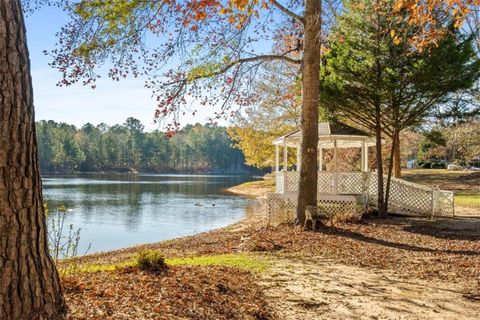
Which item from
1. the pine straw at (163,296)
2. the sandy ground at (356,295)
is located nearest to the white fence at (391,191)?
the sandy ground at (356,295)

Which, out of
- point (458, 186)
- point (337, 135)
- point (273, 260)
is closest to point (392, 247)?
point (273, 260)

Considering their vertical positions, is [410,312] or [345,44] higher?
[345,44]

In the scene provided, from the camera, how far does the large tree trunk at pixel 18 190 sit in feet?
8.93

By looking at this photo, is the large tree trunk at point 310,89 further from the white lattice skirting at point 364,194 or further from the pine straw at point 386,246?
the white lattice skirting at point 364,194

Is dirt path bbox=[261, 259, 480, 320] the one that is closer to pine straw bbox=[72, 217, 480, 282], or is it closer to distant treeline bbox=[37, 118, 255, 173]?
pine straw bbox=[72, 217, 480, 282]

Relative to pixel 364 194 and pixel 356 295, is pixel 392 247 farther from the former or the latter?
pixel 364 194

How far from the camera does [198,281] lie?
4.93m

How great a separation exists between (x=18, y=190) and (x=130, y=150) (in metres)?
112

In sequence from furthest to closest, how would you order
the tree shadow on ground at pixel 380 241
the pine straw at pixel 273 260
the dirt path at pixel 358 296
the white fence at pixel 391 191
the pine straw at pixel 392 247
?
the white fence at pixel 391 191, the tree shadow on ground at pixel 380 241, the pine straw at pixel 392 247, the dirt path at pixel 358 296, the pine straw at pixel 273 260

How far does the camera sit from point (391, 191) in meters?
16.1

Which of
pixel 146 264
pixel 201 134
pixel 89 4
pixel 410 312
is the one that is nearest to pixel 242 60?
pixel 89 4

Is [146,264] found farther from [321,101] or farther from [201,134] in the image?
[201,134]

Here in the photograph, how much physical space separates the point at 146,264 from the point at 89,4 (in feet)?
16.6

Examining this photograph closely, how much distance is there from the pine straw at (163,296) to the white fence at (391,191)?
1031cm
